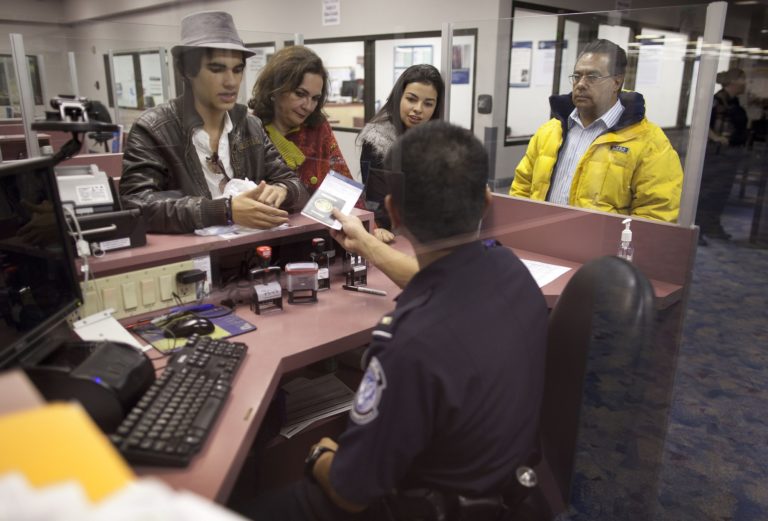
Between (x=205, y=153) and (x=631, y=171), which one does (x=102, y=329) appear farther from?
(x=631, y=171)

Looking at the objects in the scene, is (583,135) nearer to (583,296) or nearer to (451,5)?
(583,296)

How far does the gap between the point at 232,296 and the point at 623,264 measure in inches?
43.5

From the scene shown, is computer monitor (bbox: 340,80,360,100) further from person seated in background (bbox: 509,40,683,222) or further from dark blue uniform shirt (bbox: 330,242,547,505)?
dark blue uniform shirt (bbox: 330,242,547,505)

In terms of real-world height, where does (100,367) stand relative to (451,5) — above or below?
below

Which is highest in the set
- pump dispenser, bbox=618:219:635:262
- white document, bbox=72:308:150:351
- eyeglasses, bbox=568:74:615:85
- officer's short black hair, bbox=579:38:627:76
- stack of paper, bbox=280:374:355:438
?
officer's short black hair, bbox=579:38:627:76

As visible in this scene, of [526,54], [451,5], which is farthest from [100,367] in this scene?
[526,54]

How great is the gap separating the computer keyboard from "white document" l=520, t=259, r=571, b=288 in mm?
1062

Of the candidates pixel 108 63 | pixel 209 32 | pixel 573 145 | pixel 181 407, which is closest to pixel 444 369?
pixel 181 407

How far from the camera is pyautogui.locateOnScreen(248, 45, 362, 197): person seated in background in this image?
2180 millimetres

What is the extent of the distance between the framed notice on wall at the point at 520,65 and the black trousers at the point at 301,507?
4.38 m

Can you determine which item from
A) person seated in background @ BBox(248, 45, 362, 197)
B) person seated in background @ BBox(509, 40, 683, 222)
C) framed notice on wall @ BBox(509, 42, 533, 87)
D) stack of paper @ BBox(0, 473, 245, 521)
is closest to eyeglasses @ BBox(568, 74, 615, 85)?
person seated in background @ BBox(509, 40, 683, 222)

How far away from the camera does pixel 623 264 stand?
3.17ft

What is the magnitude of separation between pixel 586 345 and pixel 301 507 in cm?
71

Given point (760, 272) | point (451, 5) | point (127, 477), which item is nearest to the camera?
point (127, 477)
